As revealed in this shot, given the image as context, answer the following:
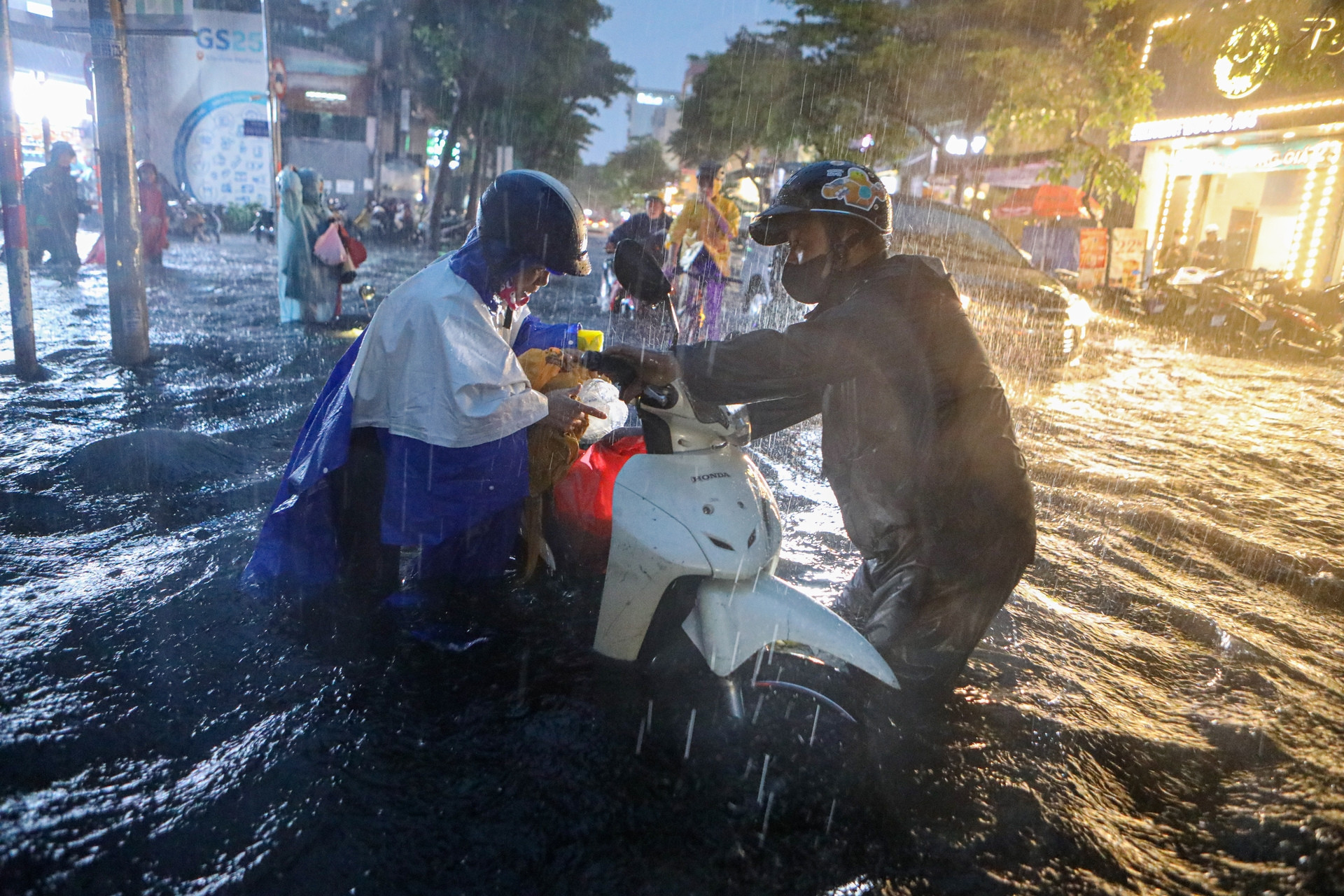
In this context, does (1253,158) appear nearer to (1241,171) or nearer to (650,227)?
(1241,171)

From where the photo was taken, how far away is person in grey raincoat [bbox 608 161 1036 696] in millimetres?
2242

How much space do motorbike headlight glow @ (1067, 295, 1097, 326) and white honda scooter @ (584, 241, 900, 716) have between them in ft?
26.9

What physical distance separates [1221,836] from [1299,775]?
530mm

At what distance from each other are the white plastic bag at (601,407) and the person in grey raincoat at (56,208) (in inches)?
501

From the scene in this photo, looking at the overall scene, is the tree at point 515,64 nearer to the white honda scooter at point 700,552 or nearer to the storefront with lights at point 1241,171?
the storefront with lights at point 1241,171

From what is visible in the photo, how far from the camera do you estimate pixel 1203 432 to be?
7535 millimetres

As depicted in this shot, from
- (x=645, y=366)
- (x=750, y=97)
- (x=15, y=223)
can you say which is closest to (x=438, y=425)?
(x=645, y=366)

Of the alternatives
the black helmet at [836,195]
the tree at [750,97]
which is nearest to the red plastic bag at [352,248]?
the black helmet at [836,195]

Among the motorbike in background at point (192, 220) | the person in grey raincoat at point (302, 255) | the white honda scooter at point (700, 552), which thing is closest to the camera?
the white honda scooter at point (700, 552)

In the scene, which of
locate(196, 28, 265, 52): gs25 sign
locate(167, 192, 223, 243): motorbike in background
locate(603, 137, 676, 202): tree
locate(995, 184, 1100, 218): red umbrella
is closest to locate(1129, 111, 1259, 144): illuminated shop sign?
locate(995, 184, 1100, 218): red umbrella

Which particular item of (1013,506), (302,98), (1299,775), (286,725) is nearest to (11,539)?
(286,725)

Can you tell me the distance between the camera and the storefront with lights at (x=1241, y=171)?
17156 millimetres

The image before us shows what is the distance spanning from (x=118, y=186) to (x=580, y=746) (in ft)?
21.7

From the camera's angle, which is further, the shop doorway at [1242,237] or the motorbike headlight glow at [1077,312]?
the shop doorway at [1242,237]
